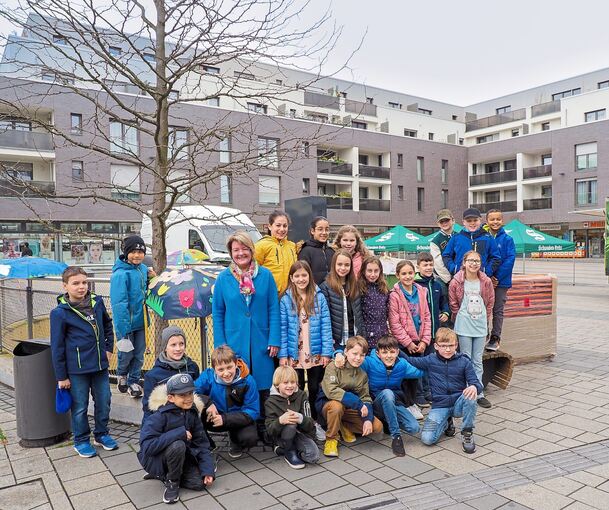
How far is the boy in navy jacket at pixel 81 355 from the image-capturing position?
14.2ft

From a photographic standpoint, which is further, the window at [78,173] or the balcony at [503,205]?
the balcony at [503,205]

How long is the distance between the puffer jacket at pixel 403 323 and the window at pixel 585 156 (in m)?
41.4

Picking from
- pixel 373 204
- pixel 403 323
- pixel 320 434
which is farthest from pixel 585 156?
pixel 320 434

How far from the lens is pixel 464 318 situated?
5570 mm

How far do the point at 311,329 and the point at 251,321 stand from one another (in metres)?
0.58

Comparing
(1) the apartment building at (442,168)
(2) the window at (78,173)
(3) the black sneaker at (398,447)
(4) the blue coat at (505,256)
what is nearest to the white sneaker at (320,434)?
(3) the black sneaker at (398,447)

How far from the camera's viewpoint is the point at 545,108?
156 feet

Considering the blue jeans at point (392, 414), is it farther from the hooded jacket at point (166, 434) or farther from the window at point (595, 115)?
the window at point (595, 115)

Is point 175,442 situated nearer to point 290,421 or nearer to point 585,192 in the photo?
point 290,421

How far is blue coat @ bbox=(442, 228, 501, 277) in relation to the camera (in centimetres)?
617

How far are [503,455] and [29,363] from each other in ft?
14.2

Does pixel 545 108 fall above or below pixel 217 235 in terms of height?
above

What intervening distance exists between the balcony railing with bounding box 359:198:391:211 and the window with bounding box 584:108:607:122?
18813 millimetres

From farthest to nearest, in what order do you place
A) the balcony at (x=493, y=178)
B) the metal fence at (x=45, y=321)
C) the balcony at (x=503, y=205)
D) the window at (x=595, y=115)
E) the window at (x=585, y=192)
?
the balcony at (x=493, y=178) < the balcony at (x=503, y=205) < the window at (x=595, y=115) < the window at (x=585, y=192) < the metal fence at (x=45, y=321)
